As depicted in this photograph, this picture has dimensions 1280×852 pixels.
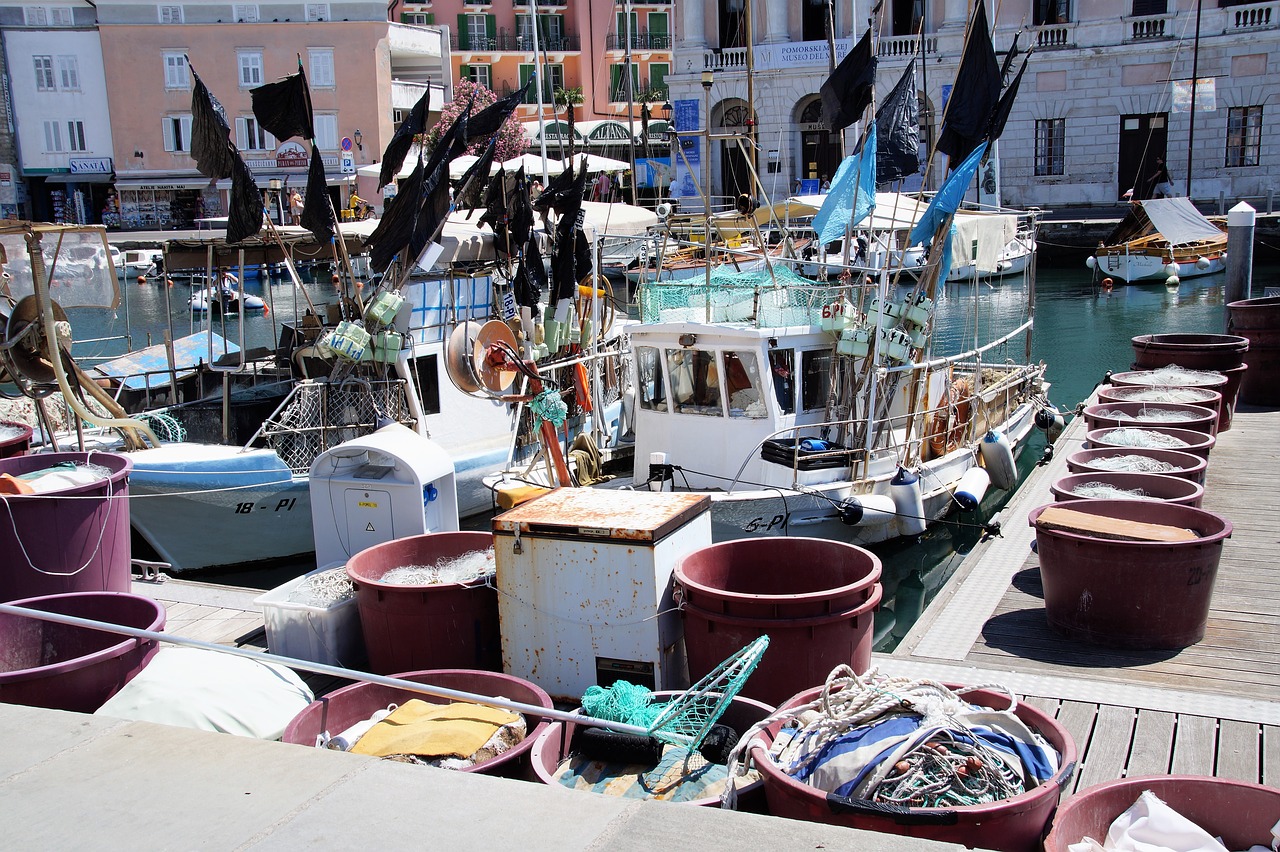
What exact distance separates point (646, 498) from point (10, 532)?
3.31 metres

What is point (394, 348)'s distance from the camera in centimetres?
1177

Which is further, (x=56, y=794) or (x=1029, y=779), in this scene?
(x=1029, y=779)

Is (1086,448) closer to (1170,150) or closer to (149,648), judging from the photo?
(149,648)

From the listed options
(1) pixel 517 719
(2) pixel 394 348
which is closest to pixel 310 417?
(2) pixel 394 348

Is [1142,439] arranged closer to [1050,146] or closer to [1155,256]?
[1155,256]

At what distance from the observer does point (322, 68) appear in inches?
1961

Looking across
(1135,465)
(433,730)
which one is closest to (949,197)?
(1135,465)

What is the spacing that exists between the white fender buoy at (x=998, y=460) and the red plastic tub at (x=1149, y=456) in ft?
17.8

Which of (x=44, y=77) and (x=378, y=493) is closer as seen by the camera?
(x=378, y=493)

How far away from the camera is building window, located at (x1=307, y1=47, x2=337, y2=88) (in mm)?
49875

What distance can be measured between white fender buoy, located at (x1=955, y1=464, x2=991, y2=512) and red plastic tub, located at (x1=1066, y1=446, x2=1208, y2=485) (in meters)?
3.77

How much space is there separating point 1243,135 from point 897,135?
3700cm

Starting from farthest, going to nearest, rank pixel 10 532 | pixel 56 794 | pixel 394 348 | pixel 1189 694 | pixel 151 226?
pixel 151 226 < pixel 394 348 < pixel 10 532 < pixel 1189 694 < pixel 56 794

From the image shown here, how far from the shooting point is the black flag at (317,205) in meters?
10.5
